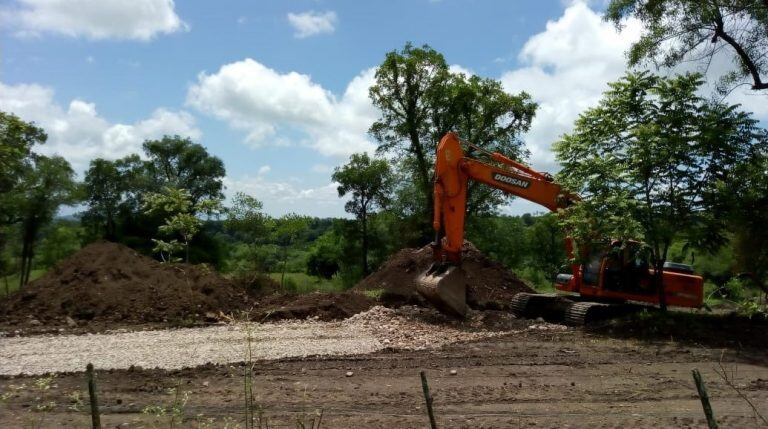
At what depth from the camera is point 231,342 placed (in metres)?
11.8

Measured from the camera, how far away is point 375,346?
11547 millimetres

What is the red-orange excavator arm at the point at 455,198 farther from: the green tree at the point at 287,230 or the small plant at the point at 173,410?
the green tree at the point at 287,230

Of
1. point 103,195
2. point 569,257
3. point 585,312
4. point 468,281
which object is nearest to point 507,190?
point 569,257

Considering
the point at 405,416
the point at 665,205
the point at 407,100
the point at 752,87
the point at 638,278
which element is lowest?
the point at 405,416

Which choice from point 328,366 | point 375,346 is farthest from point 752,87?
point 328,366

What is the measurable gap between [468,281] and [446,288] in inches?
176

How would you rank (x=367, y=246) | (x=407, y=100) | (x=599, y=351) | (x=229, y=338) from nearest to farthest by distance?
(x=599, y=351)
(x=229, y=338)
(x=407, y=100)
(x=367, y=246)

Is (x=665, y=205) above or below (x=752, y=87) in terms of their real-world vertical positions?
below

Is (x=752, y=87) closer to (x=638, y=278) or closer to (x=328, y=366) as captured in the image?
(x=638, y=278)

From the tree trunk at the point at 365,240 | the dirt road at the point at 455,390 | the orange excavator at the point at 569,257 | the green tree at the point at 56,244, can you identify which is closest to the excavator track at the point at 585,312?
the orange excavator at the point at 569,257

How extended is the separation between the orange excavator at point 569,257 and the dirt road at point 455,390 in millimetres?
2909

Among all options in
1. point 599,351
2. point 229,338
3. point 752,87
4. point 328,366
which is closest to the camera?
point 328,366

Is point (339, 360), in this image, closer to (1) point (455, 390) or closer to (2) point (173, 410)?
(1) point (455, 390)

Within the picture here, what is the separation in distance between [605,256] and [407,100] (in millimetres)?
18001
